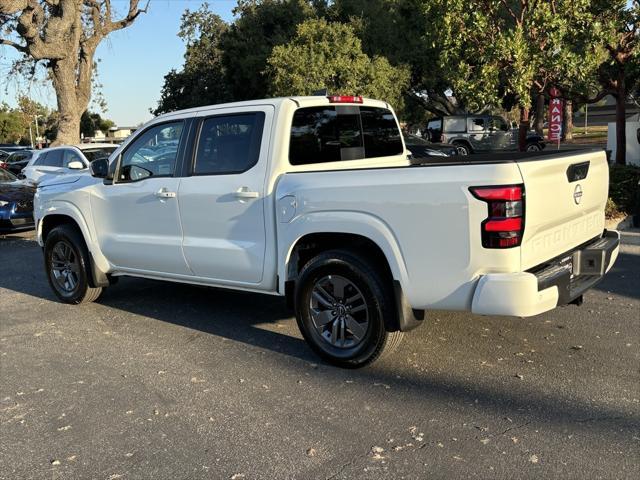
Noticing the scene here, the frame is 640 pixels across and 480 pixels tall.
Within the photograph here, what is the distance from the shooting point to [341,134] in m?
5.06

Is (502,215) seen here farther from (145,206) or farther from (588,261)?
(145,206)

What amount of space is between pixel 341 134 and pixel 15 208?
8.44m

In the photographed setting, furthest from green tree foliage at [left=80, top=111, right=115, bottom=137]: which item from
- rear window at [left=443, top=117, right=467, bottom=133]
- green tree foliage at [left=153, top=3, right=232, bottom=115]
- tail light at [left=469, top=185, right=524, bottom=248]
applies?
tail light at [left=469, top=185, right=524, bottom=248]

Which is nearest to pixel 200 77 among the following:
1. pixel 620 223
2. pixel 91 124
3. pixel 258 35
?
pixel 258 35

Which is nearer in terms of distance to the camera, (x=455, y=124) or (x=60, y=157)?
(x=60, y=157)

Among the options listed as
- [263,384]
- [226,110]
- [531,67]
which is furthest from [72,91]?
[263,384]

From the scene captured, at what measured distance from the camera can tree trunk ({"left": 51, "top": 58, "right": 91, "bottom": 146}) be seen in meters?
21.7

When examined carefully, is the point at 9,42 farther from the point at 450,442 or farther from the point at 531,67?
the point at 450,442

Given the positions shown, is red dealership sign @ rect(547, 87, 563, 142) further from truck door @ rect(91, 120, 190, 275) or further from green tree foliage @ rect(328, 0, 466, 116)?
green tree foliage @ rect(328, 0, 466, 116)

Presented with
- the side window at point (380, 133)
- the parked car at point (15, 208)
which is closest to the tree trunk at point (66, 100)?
the parked car at point (15, 208)

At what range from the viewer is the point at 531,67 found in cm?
1052

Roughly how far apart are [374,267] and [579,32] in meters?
8.56

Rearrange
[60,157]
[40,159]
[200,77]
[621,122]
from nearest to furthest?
[621,122], [60,157], [40,159], [200,77]

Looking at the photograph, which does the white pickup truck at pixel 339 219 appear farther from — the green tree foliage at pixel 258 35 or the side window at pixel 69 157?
the green tree foliage at pixel 258 35
